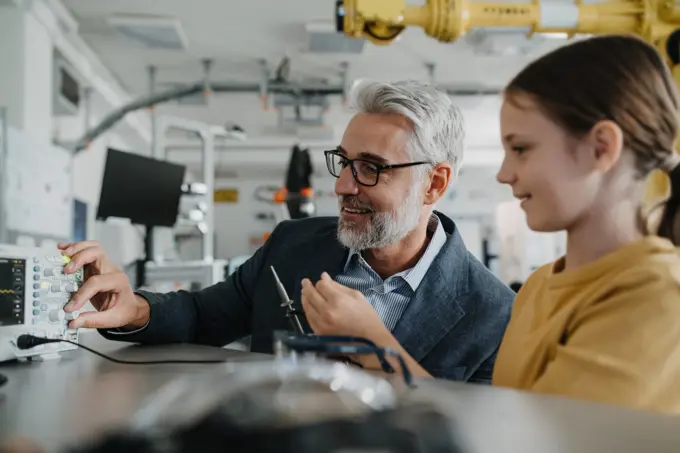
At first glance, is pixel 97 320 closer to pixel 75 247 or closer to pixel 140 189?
pixel 75 247

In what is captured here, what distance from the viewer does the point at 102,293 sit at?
1.07 m

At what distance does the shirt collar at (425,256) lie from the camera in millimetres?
1244

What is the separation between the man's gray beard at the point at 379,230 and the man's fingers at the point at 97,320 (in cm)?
50

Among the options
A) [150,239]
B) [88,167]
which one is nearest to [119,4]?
[150,239]

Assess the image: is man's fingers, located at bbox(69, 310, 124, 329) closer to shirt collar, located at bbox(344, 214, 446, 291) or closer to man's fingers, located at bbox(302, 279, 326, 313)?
man's fingers, located at bbox(302, 279, 326, 313)

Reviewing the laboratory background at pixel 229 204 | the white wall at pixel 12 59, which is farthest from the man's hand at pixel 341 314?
the white wall at pixel 12 59

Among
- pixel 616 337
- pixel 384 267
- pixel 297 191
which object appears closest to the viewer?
pixel 616 337

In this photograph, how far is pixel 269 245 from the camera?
1444 millimetres

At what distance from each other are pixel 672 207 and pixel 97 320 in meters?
0.90

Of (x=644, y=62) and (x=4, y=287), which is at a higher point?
(x=644, y=62)

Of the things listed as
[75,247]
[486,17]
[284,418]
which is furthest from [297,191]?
[284,418]

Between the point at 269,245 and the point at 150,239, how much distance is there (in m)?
2.06

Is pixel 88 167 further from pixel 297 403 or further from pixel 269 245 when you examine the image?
pixel 297 403

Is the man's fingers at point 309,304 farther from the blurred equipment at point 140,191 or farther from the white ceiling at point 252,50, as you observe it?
the white ceiling at point 252,50
